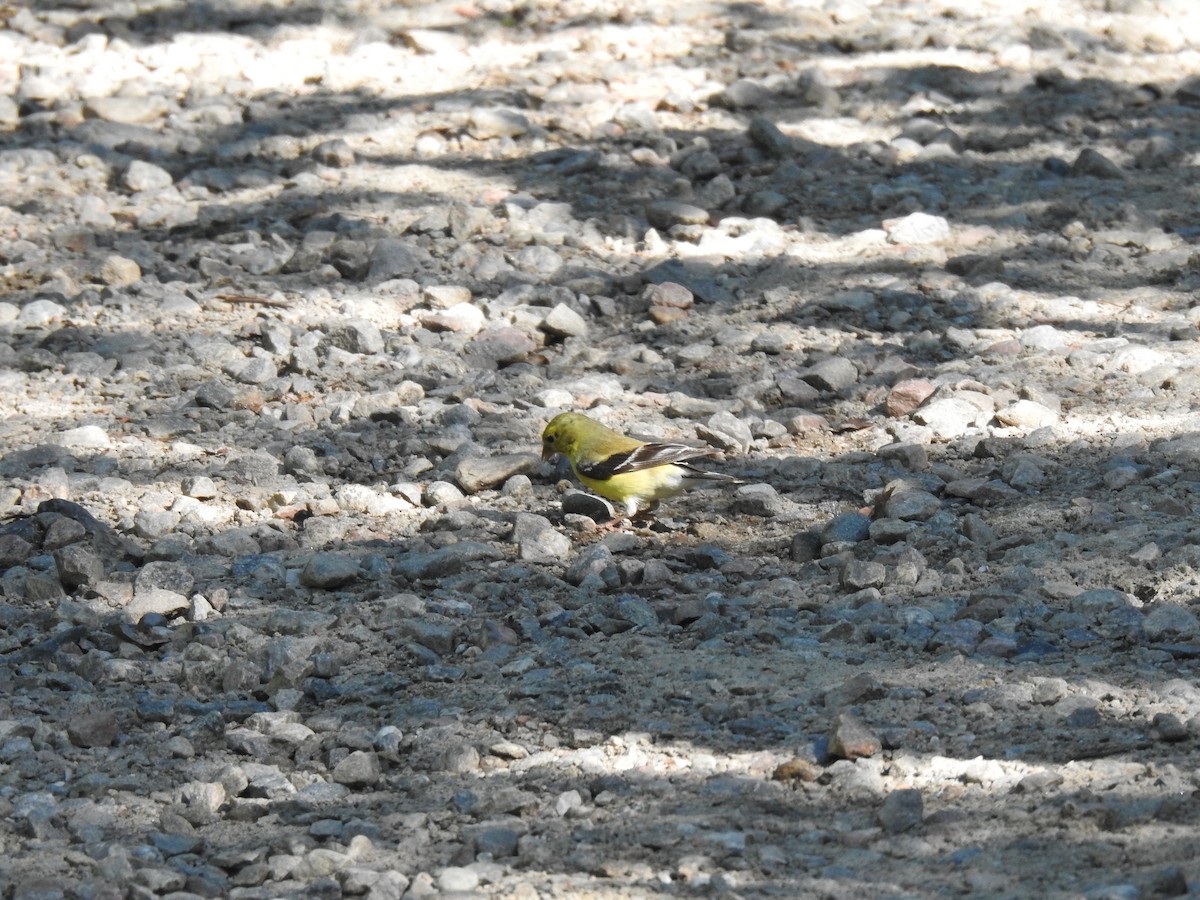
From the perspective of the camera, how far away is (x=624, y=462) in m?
6.16

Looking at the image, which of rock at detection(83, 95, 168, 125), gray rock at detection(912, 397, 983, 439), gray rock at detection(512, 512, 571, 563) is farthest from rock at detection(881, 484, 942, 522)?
rock at detection(83, 95, 168, 125)

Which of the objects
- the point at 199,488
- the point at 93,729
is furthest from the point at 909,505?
the point at 93,729

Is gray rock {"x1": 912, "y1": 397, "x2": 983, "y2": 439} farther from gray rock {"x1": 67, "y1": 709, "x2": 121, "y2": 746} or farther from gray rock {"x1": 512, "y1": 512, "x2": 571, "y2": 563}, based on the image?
gray rock {"x1": 67, "y1": 709, "x2": 121, "y2": 746}

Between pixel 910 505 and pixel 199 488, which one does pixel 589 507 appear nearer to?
pixel 910 505

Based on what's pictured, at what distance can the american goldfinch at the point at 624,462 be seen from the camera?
20.2 ft

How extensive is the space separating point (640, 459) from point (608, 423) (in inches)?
31.8

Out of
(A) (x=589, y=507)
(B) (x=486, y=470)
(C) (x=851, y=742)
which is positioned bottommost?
(A) (x=589, y=507)

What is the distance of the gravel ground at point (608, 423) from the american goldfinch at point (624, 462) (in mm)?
164

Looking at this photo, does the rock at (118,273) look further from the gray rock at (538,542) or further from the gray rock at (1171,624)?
the gray rock at (1171,624)

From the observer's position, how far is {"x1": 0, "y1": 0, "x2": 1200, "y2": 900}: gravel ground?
13.1ft

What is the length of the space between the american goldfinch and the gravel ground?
0.16 meters

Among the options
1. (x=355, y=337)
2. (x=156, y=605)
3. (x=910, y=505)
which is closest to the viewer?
(x=156, y=605)


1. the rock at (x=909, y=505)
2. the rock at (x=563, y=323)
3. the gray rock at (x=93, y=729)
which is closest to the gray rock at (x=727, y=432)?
the rock at (x=909, y=505)

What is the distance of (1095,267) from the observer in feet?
→ 27.2
